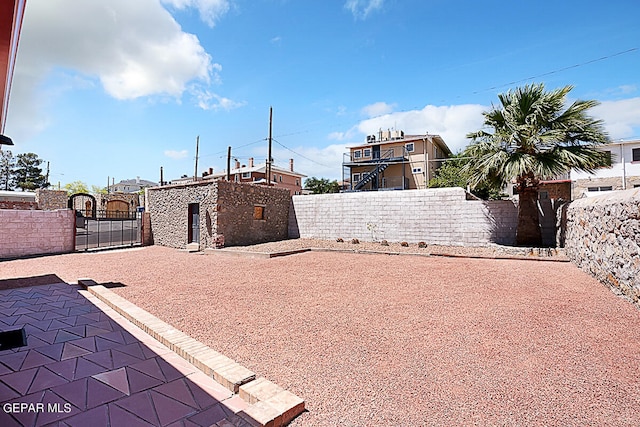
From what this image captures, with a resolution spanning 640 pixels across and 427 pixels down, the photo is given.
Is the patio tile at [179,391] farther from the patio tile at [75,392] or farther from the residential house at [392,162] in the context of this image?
the residential house at [392,162]

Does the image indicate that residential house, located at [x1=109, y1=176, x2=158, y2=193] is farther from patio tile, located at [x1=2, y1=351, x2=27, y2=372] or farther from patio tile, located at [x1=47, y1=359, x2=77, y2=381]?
patio tile, located at [x1=47, y1=359, x2=77, y2=381]

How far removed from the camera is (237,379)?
2.49 m

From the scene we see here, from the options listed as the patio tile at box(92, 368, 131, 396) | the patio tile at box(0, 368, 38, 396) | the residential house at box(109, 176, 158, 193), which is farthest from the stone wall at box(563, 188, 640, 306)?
the residential house at box(109, 176, 158, 193)

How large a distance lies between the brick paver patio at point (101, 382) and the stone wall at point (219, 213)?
867cm

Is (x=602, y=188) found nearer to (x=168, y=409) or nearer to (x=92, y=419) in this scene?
(x=168, y=409)

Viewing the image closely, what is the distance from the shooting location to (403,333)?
362 centimetres

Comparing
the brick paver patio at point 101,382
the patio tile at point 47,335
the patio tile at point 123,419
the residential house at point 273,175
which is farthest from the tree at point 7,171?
the patio tile at point 123,419

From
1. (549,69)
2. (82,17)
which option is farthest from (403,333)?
(549,69)

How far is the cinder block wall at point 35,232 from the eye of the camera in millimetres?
10500

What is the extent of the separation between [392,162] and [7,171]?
48.1 meters

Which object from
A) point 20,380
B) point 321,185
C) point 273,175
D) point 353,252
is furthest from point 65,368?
point 273,175

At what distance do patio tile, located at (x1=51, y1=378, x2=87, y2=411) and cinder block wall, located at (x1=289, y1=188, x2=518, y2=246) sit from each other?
11153 mm

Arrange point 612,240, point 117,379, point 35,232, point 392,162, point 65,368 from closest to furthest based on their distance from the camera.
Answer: point 117,379, point 65,368, point 612,240, point 35,232, point 392,162

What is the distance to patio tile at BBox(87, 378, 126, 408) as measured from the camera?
89.5 inches
